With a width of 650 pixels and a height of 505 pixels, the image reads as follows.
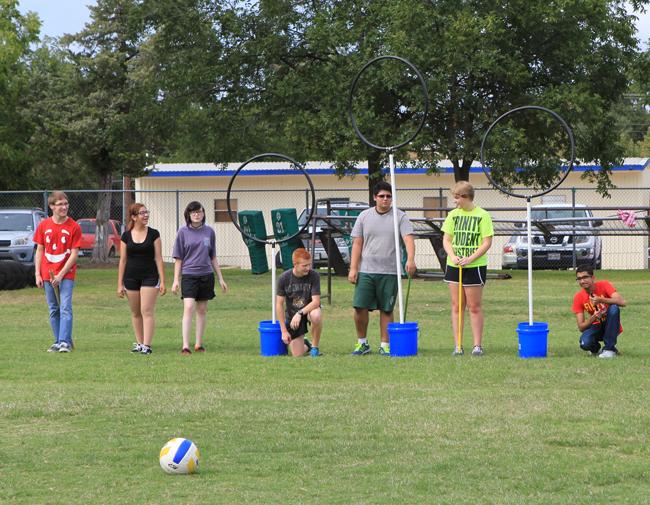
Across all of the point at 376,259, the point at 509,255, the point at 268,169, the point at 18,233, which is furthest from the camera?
the point at 268,169

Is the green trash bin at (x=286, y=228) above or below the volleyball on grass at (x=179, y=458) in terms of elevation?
above

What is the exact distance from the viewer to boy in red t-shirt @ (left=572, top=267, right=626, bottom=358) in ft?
40.2

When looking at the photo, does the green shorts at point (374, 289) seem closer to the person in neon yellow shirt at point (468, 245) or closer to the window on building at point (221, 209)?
the person in neon yellow shirt at point (468, 245)

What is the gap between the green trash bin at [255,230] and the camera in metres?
27.8

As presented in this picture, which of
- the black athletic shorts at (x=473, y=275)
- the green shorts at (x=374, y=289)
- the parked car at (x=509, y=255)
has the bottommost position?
the parked car at (x=509, y=255)

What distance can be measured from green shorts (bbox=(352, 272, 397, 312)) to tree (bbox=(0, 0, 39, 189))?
2516cm

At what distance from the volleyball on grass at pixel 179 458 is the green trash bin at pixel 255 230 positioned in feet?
64.9

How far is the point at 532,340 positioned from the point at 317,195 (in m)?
27.6

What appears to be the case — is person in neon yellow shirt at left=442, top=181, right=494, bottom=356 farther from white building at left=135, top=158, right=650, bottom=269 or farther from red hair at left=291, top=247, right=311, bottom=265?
white building at left=135, top=158, right=650, bottom=269

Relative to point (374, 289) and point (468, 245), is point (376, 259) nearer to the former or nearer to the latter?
point (374, 289)

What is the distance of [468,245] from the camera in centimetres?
1220

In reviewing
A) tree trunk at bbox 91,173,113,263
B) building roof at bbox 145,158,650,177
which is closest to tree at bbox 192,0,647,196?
building roof at bbox 145,158,650,177

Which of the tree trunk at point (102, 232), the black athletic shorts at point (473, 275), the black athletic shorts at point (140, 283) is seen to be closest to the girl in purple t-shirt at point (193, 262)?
the black athletic shorts at point (140, 283)

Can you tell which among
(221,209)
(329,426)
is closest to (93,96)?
(221,209)
